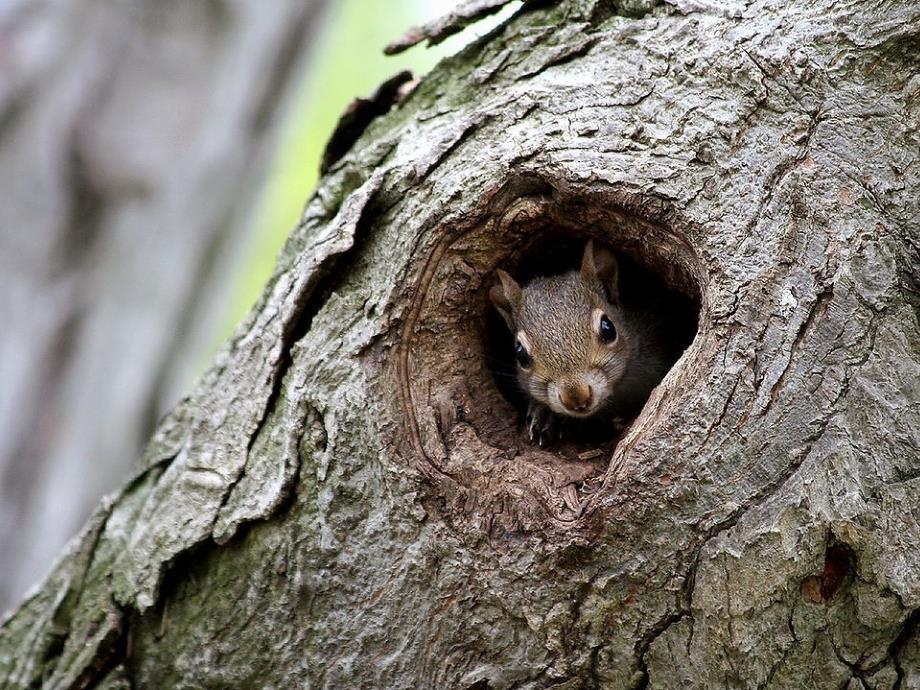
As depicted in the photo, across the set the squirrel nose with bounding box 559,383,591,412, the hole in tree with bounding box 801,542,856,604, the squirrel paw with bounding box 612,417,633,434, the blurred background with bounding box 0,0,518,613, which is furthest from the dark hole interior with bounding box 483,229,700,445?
the hole in tree with bounding box 801,542,856,604

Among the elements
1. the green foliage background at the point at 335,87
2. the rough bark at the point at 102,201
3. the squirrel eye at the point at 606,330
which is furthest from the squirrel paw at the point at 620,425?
the green foliage background at the point at 335,87

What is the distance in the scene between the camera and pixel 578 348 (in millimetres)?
3062

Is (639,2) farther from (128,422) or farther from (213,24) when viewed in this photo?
(128,422)

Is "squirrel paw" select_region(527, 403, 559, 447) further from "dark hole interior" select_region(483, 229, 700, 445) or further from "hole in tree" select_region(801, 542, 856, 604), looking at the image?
"hole in tree" select_region(801, 542, 856, 604)

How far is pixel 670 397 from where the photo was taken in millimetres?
2033

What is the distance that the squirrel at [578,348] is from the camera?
2.98 m

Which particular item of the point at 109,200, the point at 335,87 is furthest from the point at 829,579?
the point at 335,87

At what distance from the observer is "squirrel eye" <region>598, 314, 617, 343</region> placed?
122 inches

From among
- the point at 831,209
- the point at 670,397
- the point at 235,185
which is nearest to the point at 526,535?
the point at 670,397

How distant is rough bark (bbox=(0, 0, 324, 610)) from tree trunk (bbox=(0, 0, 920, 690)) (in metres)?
1.33

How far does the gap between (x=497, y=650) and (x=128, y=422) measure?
239cm

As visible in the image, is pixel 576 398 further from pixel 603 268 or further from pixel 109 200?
pixel 109 200

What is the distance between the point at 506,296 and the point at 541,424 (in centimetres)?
43

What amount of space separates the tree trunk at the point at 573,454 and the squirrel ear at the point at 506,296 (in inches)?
7.4
